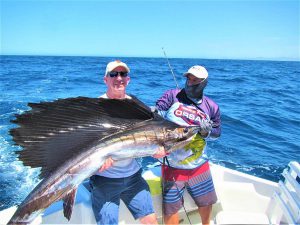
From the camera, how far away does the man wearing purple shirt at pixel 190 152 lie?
237cm

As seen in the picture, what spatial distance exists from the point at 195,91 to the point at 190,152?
0.48 m

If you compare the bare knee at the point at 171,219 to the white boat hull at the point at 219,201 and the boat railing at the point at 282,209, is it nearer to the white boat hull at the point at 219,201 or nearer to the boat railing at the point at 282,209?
the white boat hull at the point at 219,201

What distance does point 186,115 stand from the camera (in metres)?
2.38

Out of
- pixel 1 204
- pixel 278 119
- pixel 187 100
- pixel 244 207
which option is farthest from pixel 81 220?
pixel 278 119

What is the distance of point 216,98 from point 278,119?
11.1ft

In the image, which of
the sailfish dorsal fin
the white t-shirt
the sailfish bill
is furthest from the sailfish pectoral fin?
the white t-shirt

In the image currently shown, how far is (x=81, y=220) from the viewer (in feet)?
7.72

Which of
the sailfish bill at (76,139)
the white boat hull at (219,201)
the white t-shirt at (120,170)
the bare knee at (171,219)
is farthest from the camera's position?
the bare knee at (171,219)

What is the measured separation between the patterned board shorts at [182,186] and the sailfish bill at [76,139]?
1.99 ft

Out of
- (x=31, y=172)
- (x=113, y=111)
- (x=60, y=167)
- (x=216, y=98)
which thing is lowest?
(x=216, y=98)

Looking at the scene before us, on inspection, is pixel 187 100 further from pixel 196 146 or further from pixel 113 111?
pixel 113 111

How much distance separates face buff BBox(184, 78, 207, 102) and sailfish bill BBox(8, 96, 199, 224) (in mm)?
576

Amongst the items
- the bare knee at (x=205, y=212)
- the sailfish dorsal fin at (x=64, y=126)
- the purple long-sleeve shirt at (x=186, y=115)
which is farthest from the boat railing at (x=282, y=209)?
the sailfish dorsal fin at (x=64, y=126)

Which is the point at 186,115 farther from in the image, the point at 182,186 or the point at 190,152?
the point at 182,186
